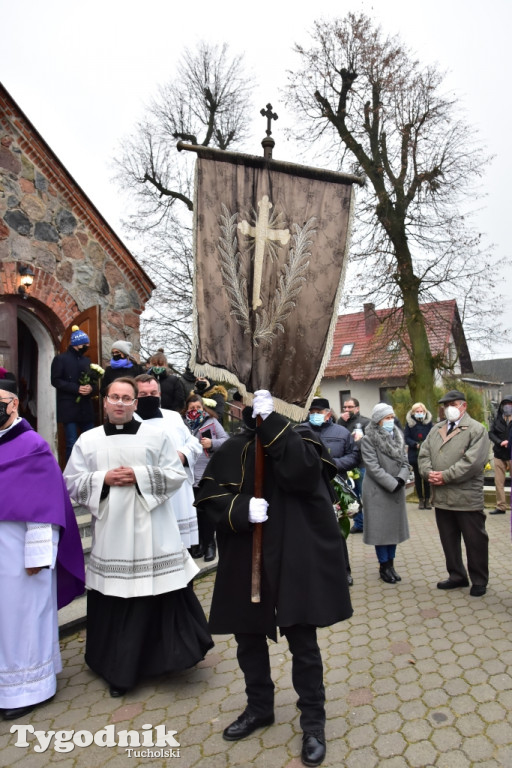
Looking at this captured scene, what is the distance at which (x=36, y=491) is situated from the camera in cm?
345

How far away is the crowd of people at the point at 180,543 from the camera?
9.17 feet

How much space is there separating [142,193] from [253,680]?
19082 millimetres

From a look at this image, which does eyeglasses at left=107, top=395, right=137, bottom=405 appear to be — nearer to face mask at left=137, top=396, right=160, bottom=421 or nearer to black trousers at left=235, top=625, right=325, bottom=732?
face mask at left=137, top=396, right=160, bottom=421

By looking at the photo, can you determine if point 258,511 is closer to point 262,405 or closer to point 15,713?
point 262,405

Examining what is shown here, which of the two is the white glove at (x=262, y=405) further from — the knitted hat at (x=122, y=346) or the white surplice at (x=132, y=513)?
the knitted hat at (x=122, y=346)

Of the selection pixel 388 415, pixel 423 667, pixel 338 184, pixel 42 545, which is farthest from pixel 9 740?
pixel 388 415

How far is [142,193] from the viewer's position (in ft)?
64.5

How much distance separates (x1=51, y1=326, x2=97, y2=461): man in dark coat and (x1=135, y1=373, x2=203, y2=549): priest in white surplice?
2515 mm

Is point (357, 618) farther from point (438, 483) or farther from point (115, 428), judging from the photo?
point (115, 428)

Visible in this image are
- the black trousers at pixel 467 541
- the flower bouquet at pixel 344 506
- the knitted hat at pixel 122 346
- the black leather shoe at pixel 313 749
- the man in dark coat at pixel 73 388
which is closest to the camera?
the black leather shoe at pixel 313 749

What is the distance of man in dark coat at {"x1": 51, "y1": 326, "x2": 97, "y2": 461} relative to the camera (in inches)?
275

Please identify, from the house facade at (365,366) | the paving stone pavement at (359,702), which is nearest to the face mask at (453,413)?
the paving stone pavement at (359,702)

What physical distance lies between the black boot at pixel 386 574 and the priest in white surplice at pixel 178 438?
6.85 feet

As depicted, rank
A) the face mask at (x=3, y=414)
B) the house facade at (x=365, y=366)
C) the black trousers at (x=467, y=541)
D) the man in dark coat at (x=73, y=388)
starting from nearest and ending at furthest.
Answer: the face mask at (x=3, y=414) < the black trousers at (x=467, y=541) < the man in dark coat at (x=73, y=388) < the house facade at (x=365, y=366)
